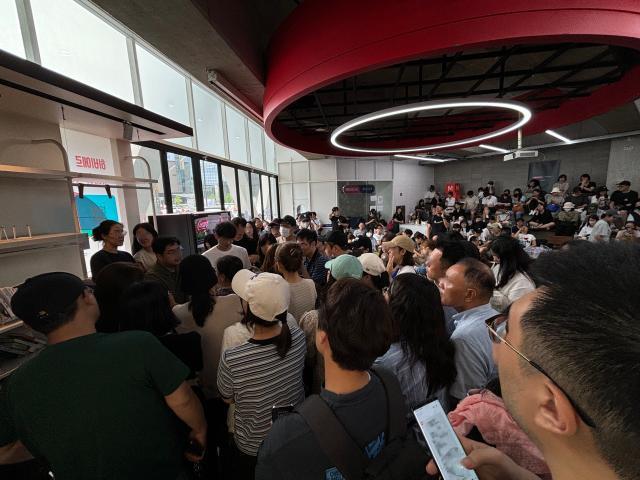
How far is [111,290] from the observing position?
1.72 m

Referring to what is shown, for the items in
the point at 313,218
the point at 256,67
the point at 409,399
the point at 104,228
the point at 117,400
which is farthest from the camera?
the point at 313,218

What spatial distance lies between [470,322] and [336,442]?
110 centimetres

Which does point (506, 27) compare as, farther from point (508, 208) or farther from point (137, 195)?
point (508, 208)

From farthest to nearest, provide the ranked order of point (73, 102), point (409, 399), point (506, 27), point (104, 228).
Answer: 1. point (104, 228)
2. point (73, 102)
3. point (506, 27)
4. point (409, 399)

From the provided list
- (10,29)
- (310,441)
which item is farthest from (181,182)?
(310,441)

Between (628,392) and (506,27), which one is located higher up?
(506,27)

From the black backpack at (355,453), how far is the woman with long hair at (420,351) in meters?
0.43

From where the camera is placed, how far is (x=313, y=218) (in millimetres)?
9102

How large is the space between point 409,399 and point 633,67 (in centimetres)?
444

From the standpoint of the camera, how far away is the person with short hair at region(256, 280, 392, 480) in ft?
2.65

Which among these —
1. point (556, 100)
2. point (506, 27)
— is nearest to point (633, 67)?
point (556, 100)

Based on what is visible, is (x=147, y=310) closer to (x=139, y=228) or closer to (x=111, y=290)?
(x=111, y=290)

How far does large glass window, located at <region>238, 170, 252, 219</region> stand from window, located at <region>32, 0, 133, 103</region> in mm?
4496

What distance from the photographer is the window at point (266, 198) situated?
11086 millimetres
